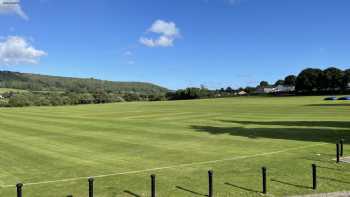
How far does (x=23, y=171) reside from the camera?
1736 centimetres

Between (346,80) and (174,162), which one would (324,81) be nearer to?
(346,80)

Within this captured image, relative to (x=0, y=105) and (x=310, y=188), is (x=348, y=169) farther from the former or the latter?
(x=0, y=105)

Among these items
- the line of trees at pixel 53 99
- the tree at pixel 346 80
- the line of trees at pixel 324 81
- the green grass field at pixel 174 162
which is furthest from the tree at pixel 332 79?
the green grass field at pixel 174 162

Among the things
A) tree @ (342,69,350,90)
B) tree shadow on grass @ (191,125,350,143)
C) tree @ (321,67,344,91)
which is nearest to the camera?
tree shadow on grass @ (191,125,350,143)

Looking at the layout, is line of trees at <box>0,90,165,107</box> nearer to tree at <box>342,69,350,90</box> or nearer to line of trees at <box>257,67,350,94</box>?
line of trees at <box>257,67,350,94</box>

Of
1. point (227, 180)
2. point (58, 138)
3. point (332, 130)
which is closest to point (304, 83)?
point (332, 130)

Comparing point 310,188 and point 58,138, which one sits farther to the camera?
point 58,138

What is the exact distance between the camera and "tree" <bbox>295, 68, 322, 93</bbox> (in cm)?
15575

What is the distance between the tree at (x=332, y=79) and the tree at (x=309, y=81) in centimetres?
210

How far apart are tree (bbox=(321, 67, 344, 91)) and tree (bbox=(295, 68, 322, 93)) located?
210cm

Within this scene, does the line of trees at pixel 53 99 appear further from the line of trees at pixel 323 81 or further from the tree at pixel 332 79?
the tree at pixel 332 79

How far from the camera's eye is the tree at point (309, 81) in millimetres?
155750

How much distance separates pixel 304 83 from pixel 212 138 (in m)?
141

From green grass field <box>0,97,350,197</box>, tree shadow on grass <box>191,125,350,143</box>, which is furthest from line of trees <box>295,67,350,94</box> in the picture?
green grass field <box>0,97,350,197</box>
